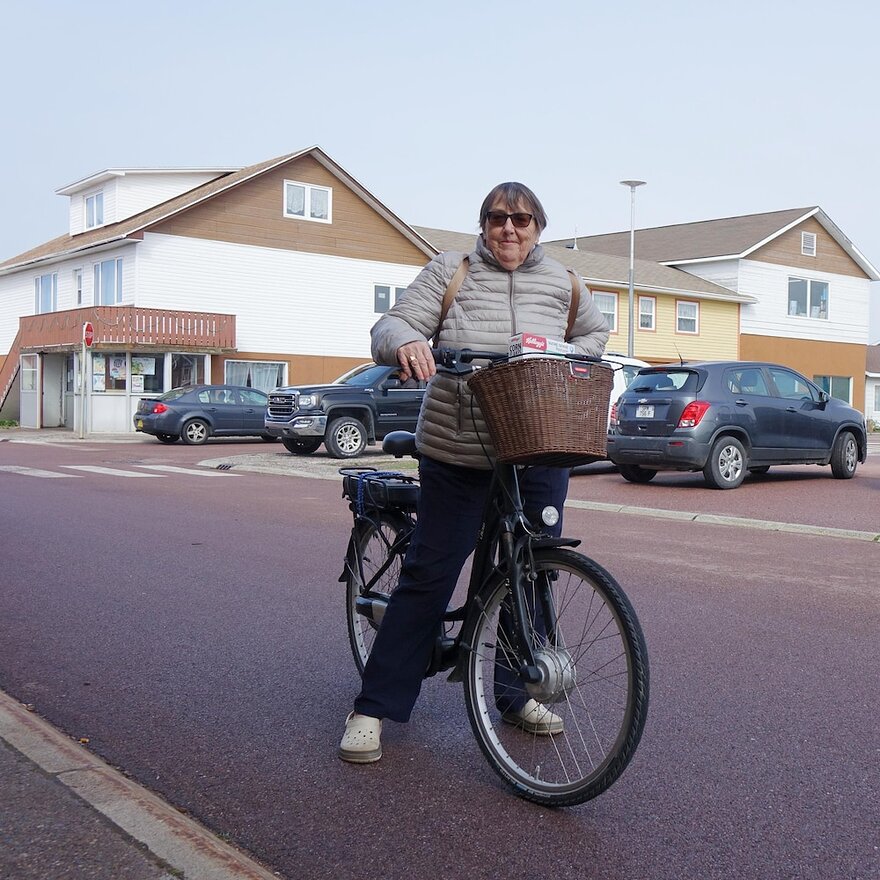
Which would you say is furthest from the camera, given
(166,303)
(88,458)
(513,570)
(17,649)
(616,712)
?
(166,303)

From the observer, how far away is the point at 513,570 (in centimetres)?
371

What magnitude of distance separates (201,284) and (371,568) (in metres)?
31.2

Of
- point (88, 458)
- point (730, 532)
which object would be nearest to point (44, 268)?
point (88, 458)

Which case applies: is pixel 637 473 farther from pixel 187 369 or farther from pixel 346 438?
A: pixel 187 369

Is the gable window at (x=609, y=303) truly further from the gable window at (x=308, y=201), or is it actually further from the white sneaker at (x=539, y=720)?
the white sneaker at (x=539, y=720)

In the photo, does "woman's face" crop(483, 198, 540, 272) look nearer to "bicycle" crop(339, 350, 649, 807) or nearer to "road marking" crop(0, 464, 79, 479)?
"bicycle" crop(339, 350, 649, 807)

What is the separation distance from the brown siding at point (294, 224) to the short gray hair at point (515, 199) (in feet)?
103

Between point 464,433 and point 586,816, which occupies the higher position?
point 464,433

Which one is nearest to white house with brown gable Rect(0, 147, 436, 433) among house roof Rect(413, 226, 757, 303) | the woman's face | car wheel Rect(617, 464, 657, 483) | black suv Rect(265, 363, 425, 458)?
Answer: house roof Rect(413, 226, 757, 303)

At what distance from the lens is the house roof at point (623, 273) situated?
4228 cm

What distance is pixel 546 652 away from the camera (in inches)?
147

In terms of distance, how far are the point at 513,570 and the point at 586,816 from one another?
784 mm

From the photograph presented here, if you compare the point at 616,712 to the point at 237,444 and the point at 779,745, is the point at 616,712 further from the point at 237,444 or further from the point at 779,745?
the point at 237,444

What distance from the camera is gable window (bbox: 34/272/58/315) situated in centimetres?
3903
